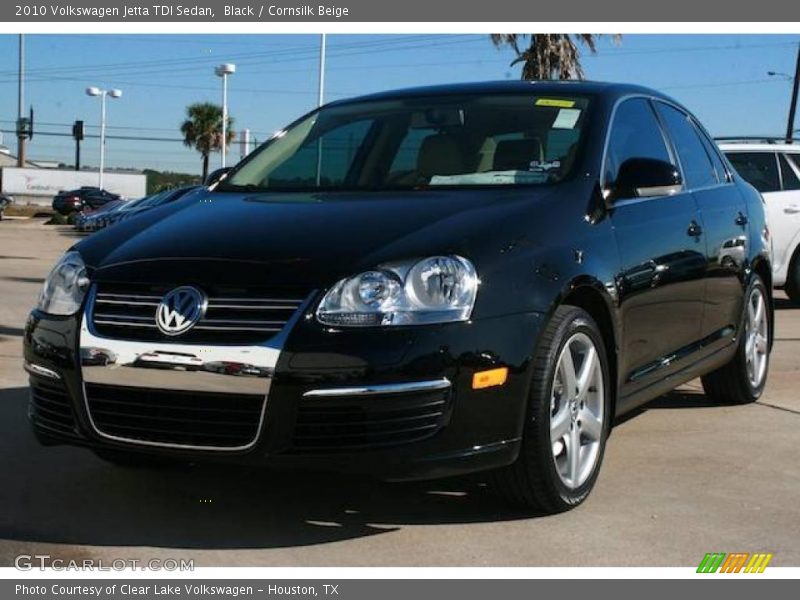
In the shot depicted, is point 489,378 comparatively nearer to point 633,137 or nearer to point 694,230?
point 633,137

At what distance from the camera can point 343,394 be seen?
11.1ft

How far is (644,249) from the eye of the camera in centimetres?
453

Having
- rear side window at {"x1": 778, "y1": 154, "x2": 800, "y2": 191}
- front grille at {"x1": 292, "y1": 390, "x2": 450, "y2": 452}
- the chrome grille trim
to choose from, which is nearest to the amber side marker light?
front grille at {"x1": 292, "y1": 390, "x2": 450, "y2": 452}

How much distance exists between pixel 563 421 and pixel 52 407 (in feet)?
6.32

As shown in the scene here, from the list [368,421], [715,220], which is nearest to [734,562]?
[368,421]

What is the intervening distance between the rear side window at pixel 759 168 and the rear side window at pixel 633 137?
5914 mm

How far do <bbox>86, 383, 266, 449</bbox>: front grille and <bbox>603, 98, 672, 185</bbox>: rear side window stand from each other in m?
1.90

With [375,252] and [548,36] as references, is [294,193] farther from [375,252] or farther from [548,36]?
[548,36]

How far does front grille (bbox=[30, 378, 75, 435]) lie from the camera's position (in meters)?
3.81

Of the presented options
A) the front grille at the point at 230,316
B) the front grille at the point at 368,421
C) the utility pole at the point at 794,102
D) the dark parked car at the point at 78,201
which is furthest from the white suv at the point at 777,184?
the dark parked car at the point at 78,201

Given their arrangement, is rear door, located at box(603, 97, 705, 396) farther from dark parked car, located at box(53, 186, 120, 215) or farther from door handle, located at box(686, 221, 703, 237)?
dark parked car, located at box(53, 186, 120, 215)

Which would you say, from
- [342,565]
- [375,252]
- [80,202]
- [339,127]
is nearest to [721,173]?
[339,127]

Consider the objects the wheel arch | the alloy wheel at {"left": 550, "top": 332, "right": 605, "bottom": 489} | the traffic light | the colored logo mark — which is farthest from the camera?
the traffic light

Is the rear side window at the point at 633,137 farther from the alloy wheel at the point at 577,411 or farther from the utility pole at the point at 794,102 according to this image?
the utility pole at the point at 794,102
